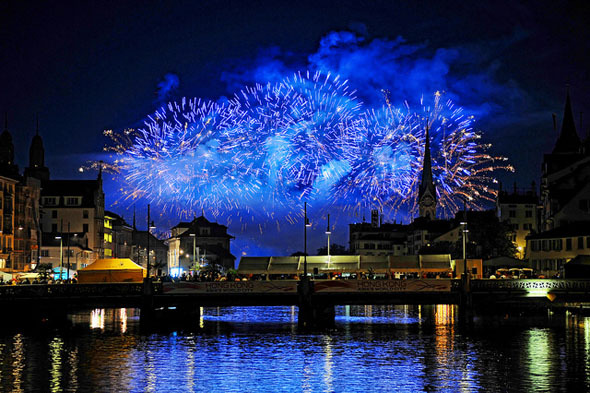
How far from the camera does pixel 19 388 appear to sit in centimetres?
4241

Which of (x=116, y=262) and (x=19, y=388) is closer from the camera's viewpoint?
(x=19, y=388)

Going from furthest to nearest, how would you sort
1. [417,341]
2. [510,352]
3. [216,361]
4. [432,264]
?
[432,264]
[417,341]
[510,352]
[216,361]

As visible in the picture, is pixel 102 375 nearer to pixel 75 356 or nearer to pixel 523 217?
pixel 75 356

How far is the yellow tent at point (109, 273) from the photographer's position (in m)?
86.8

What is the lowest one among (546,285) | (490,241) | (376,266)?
(546,285)

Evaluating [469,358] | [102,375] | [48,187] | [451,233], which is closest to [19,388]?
[102,375]

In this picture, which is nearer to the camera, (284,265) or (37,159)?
(284,265)

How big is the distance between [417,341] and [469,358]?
10.7 meters

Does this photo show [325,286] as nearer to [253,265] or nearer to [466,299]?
[466,299]

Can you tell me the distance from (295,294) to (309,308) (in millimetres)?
1827

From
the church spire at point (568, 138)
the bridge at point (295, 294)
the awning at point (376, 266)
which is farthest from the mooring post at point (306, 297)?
the church spire at point (568, 138)

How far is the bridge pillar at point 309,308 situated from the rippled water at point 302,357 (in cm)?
191

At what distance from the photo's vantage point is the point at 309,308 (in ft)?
247

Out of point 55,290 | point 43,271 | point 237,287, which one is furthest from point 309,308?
point 43,271
